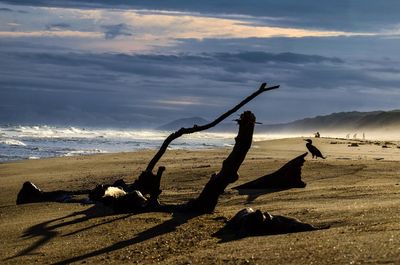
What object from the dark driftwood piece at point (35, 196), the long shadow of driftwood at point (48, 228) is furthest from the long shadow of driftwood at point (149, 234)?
the dark driftwood piece at point (35, 196)

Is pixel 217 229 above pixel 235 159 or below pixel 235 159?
below

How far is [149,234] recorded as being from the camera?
31.5 feet

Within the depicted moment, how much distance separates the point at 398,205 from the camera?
10.2 meters

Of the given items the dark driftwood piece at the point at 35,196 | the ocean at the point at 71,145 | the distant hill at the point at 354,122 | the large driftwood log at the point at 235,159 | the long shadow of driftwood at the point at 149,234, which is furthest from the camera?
the distant hill at the point at 354,122

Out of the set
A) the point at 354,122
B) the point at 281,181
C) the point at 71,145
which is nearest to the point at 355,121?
the point at 354,122

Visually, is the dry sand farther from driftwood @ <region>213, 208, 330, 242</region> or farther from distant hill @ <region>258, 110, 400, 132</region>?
distant hill @ <region>258, 110, 400, 132</region>

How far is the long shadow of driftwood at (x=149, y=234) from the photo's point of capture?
8.47 metres

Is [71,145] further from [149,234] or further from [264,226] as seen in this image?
[264,226]

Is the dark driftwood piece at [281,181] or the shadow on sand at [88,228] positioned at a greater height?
the dark driftwood piece at [281,181]

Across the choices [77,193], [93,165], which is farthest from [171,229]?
[93,165]

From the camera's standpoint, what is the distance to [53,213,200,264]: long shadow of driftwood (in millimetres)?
8469

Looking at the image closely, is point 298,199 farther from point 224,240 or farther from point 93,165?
point 93,165

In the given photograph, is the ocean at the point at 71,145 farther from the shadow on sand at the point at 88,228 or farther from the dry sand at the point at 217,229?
the shadow on sand at the point at 88,228

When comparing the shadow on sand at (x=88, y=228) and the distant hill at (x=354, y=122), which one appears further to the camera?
the distant hill at (x=354, y=122)
